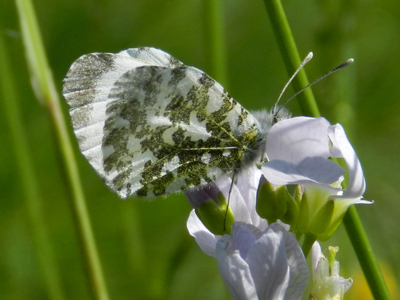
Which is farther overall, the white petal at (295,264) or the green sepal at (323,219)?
the green sepal at (323,219)

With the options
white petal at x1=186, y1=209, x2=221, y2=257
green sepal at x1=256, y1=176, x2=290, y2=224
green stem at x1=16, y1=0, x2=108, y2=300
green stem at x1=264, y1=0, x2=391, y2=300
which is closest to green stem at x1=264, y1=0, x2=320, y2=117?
green stem at x1=264, y1=0, x2=391, y2=300

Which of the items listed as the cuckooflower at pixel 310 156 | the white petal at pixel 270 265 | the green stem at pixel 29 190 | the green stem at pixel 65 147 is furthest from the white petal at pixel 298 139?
the green stem at pixel 29 190

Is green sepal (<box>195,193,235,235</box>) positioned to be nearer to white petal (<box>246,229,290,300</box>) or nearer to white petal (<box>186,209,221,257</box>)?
white petal (<box>186,209,221,257</box>)

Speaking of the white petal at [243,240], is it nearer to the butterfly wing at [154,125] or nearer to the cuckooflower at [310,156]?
the cuckooflower at [310,156]

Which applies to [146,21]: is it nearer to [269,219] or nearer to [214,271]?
[214,271]

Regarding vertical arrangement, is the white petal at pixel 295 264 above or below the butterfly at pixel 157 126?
below

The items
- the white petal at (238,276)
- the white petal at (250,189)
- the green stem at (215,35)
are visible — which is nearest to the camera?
the white petal at (238,276)

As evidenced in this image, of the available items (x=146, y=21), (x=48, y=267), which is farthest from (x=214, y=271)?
(x=146, y=21)
